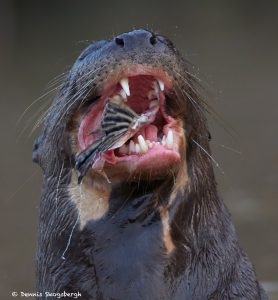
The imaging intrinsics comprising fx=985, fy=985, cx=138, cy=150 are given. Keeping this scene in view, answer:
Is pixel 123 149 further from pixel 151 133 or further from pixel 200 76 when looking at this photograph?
pixel 200 76

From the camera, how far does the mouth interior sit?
104 inches

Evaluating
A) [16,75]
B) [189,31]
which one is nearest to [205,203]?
[16,75]

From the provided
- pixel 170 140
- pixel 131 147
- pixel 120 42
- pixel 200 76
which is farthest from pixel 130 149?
pixel 200 76

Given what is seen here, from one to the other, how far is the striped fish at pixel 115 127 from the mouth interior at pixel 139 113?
0.8 inches

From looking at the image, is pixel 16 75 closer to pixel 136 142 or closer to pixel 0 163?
pixel 0 163

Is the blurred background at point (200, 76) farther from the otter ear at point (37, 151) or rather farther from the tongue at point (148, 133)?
the tongue at point (148, 133)

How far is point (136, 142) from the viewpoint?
268 centimetres

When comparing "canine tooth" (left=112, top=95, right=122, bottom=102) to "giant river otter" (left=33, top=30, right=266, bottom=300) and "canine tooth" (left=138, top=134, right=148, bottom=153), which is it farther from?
"canine tooth" (left=138, top=134, right=148, bottom=153)

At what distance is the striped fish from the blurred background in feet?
1.38

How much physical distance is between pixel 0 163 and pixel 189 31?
24.3 ft

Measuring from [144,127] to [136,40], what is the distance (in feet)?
0.77

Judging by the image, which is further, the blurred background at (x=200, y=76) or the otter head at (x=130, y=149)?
the blurred background at (x=200, y=76)

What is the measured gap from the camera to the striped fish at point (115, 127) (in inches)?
104

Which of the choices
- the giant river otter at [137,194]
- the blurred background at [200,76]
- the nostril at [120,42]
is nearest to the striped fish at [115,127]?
the giant river otter at [137,194]
